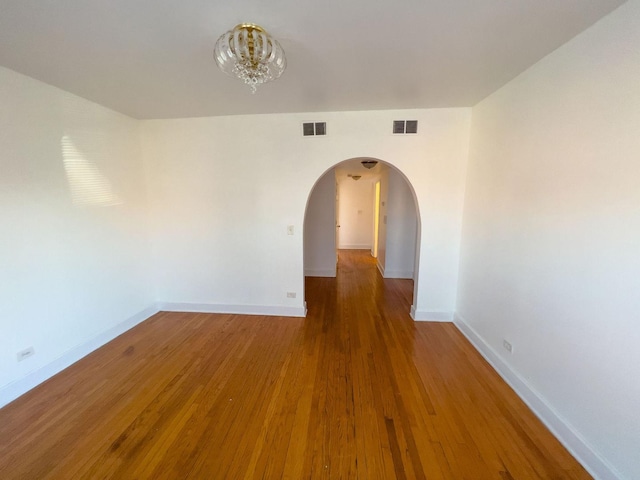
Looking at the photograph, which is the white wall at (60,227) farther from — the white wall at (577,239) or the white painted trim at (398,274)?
the white painted trim at (398,274)

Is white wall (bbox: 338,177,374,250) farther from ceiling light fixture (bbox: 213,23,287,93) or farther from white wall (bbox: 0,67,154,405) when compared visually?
ceiling light fixture (bbox: 213,23,287,93)

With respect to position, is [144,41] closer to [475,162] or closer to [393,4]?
[393,4]

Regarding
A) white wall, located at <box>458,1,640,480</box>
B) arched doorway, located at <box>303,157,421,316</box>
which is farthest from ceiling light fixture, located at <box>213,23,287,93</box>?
arched doorway, located at <box>303,157,421,316</box>

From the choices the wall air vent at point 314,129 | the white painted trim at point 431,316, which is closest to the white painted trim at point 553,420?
the white painted trim at point 431,316

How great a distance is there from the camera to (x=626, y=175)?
1315 mm

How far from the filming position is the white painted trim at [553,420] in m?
1.41

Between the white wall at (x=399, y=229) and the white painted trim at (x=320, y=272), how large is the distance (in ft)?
3.75

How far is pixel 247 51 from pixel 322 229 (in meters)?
4.09

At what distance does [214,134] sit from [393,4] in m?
2.55

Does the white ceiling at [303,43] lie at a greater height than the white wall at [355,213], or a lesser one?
greater

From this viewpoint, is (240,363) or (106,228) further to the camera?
(106,228)

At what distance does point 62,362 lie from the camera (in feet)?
7.77

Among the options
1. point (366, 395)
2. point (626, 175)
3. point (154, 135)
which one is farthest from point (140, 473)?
point (154, 135)

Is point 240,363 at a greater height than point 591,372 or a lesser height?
lesser
